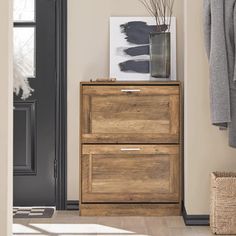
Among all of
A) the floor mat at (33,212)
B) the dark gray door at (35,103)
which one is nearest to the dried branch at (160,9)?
the dark gray door at (35,103)

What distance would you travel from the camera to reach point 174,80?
4.71 m

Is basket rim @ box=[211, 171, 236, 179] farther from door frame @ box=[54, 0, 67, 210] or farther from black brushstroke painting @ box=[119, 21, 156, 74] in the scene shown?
door frame @ box=[54, 0, 67, 210]

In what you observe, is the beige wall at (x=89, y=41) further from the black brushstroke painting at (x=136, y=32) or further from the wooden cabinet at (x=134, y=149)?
the wooden cabinet at (x=134, y=149)

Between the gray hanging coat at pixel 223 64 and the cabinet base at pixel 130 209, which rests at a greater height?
the gray hanging coat at pixel 223 64

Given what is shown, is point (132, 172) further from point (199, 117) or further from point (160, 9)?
point (160, 9)

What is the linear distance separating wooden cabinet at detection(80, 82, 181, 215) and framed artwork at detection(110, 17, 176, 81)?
311mm

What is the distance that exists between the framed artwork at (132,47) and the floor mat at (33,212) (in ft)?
3.59

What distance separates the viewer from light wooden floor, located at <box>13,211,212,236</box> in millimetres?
3941

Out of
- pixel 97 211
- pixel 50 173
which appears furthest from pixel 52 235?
pixel 50 173

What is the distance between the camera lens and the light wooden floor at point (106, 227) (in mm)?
3941

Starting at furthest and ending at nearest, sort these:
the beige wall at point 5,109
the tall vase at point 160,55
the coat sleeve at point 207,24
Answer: the tall vase at point 160,55 < the coat sleeve at point 207,24 < the beige wall at point 5,109

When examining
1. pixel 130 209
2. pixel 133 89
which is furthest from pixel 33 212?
pixel 133 89

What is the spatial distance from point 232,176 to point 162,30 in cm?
122

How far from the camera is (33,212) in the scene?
4.61 m
